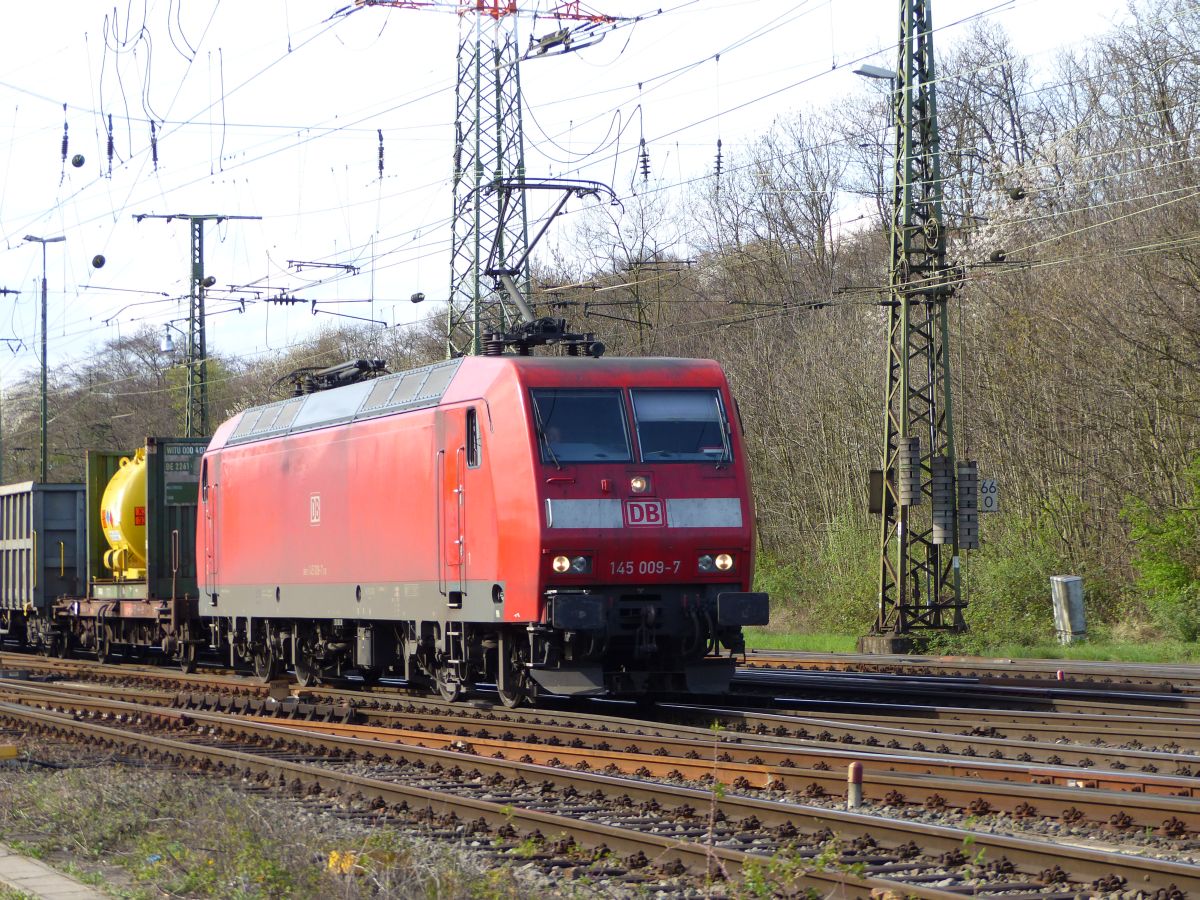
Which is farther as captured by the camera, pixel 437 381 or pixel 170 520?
pixel 170 520

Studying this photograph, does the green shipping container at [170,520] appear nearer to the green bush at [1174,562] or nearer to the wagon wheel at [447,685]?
the wagon wheel at [447,685]

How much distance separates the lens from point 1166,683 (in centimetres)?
1741

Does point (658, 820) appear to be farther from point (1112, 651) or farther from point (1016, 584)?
point (1016, 584)

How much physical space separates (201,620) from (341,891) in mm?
17502

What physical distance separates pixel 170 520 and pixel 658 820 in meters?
17.5

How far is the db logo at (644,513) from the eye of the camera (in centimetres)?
1408

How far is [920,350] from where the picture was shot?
2428 centimetres

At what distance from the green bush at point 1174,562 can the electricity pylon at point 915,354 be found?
3384 millimetres

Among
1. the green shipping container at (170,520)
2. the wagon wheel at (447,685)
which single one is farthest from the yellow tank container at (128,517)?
the wagon wheel at (447,685)

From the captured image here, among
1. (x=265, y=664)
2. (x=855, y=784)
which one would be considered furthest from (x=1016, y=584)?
(x=855, y=784)

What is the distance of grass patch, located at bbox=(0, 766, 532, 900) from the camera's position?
22.9ft

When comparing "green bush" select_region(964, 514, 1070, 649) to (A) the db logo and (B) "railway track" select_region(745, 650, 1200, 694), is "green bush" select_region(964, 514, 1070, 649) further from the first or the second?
(A) the db logo

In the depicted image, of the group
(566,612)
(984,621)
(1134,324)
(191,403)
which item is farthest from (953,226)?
(566,612)

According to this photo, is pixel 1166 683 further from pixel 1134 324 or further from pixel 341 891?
pixel 341 891
